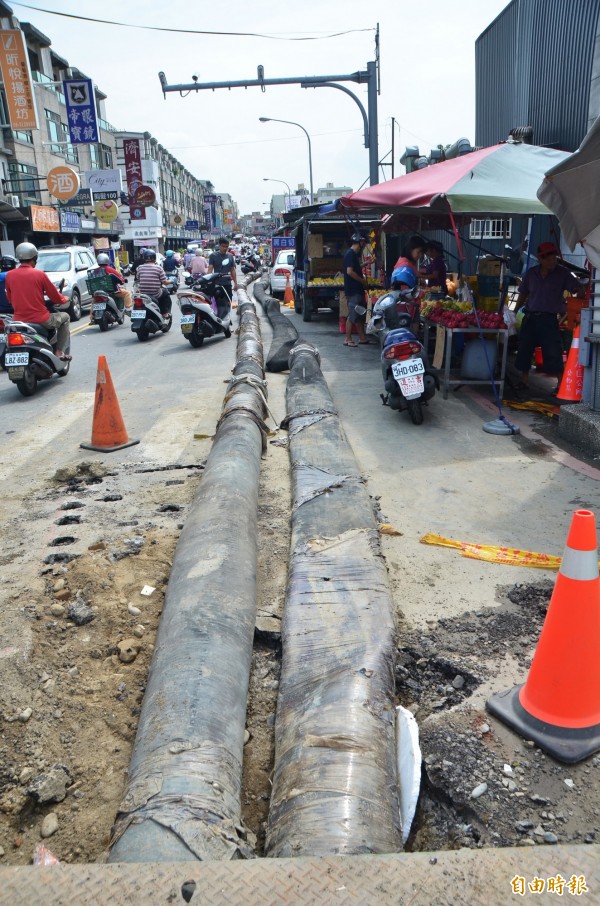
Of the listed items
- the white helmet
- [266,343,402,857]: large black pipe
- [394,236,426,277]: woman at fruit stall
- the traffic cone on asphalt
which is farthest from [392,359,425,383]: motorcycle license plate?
the traffic cone on asphalt

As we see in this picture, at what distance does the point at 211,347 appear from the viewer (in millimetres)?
13555

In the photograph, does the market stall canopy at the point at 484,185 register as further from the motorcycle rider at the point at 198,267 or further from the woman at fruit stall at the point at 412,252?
the motorcycle rider at the point at 198,267

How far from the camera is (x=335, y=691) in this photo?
2.67m

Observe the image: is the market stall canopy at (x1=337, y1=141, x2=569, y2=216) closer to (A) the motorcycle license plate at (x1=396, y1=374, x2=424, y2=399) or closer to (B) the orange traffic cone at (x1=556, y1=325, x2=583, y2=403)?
(B) the orange traffic cone at (x1=556, y1=325, x2=583, y2=403)

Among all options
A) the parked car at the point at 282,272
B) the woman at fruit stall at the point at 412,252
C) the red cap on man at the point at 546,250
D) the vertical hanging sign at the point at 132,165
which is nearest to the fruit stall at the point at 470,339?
the woman at fruit stall at the point at 412,252

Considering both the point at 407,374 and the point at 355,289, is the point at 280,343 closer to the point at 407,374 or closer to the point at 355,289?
the point at 355,289

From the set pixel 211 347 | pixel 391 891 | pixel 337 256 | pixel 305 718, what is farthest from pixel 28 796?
pixel 337 256

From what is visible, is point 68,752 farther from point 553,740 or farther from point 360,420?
→ point 360,420

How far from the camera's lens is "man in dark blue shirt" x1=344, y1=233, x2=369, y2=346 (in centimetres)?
1181

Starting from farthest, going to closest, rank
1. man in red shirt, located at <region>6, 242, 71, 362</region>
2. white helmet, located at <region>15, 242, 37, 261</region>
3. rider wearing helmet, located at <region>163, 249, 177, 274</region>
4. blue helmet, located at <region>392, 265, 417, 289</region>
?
1. rider wearing helmet, located at <region>163, 249, 177, 274</region>
2. man in red shirt, located at <region>6, 242, 71, 362</region>
3. white helmet, located at <region>15, 242, 37, 261</region>
4. blue helmet, located at <region>392, 265, 417, 289</region>

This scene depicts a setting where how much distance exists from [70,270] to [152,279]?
215 inches

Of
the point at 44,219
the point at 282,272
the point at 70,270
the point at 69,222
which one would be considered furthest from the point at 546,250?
the point at 69,222

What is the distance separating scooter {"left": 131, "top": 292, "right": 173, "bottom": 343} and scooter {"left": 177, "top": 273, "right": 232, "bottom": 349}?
0.88 m

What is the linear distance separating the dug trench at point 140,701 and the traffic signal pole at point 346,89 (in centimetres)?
1613
